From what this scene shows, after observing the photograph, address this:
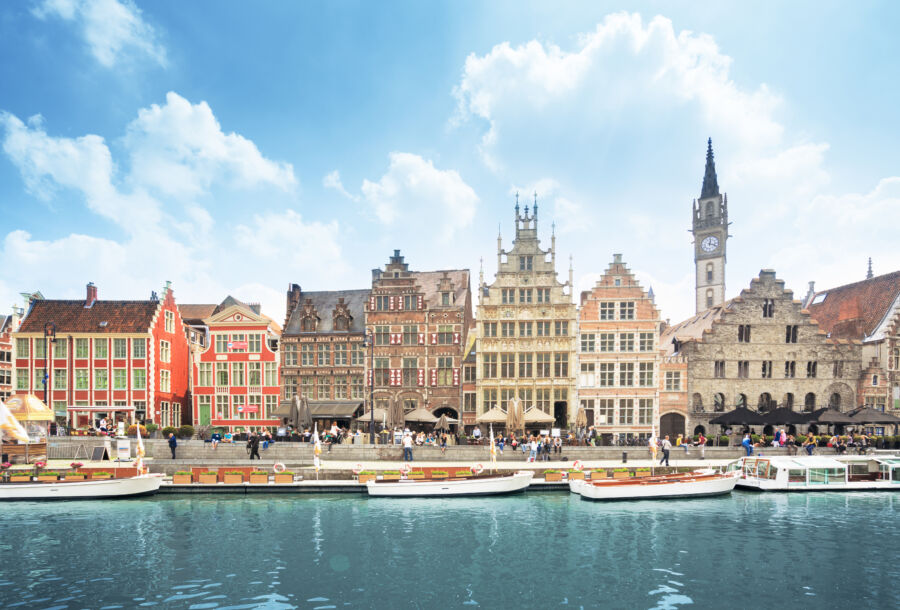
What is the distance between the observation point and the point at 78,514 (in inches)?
1047

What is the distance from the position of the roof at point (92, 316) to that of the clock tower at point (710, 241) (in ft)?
235

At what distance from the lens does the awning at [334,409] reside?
47.8 m

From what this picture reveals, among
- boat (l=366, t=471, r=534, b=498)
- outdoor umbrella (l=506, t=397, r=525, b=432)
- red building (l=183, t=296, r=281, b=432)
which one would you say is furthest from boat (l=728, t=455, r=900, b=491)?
red building (l=183, t=296, r=281, b=432)

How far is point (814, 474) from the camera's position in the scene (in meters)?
32.6

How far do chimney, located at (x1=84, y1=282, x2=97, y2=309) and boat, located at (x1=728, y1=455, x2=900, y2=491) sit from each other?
47305 millimetres

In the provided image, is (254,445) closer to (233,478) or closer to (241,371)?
(233,478)

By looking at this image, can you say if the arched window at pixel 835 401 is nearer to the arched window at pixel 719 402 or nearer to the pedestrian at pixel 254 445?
the arched window at pixel 719 402

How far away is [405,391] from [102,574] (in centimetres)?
3133

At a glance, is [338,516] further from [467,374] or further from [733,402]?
[733,402]

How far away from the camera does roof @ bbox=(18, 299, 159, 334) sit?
49.7 meters

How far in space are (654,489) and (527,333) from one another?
19.3m

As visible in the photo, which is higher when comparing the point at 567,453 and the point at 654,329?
the point at 654,329

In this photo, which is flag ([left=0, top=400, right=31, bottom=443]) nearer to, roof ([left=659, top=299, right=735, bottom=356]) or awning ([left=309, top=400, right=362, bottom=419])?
awning ([left=309, top=400, right=362, bottom=419])

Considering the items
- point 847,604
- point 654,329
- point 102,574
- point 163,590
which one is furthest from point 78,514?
point 654,329
